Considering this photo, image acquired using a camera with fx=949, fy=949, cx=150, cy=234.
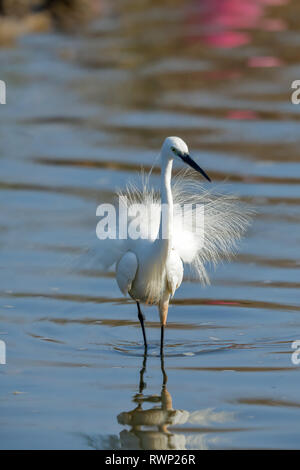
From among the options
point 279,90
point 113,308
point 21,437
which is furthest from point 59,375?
point 279,90

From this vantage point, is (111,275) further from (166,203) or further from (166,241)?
(166,203)

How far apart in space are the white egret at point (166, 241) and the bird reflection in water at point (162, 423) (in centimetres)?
67

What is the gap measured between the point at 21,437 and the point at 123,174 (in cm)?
523

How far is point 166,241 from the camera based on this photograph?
560 cm

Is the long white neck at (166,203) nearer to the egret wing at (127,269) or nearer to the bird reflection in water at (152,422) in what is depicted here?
the egret wing at (127,269)

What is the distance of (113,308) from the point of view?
6586mm

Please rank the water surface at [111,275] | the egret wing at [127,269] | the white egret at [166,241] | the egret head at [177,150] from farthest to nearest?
the egret wing at [127,269]
the white egret at [166,241]
the egret head at [177,150]
the water surface at [111,275]

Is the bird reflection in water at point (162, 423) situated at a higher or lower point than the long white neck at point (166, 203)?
lower

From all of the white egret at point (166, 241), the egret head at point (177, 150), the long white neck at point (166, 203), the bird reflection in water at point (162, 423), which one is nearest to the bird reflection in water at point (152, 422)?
the bird reflection in water at point (162, 423)

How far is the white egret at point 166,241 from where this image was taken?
5.45 m

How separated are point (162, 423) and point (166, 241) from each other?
1166mm

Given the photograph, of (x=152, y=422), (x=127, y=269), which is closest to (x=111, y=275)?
(x=127, y=269)

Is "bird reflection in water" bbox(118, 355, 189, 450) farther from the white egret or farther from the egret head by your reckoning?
the egret head

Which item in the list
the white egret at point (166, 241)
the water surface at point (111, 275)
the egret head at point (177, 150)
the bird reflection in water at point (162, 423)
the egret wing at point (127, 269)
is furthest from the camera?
the egret wing at point (127, 269)
